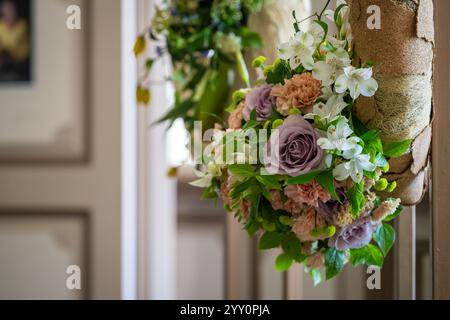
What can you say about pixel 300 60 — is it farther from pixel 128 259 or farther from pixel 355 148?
pixel 128 259

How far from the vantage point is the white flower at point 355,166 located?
507mm

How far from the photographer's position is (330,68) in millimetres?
529

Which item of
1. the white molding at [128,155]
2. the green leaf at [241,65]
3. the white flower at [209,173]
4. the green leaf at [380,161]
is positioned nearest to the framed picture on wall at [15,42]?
the white molding at [128,155]

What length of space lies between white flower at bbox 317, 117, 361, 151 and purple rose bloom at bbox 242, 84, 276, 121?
3.6 inches

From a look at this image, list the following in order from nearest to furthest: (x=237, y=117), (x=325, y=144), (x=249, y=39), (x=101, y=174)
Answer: (x=325, y=144) → (x=237, y=117) → (x=249, y=39) → (x=101, y=174)

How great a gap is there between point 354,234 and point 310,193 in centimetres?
10

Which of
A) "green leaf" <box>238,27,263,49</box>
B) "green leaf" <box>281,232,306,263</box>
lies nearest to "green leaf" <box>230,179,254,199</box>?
"green leaf" <box>281,232,306,263</box>

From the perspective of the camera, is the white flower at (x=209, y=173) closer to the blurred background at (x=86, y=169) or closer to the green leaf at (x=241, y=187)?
the green leaf at (x=241, y=187)

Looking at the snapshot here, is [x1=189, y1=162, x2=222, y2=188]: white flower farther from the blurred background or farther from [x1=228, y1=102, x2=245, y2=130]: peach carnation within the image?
the blurred background

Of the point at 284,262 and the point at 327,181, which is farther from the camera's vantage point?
the point at 284,262

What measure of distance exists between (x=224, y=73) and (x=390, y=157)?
47 cm

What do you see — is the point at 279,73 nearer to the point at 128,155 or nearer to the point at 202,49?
the point at 202,49

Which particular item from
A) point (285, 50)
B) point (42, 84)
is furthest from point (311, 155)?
point (42, 84)

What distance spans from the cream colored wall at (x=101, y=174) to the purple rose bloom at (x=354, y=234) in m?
0.79
